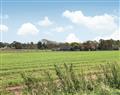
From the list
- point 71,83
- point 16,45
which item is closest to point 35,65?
point 71,83

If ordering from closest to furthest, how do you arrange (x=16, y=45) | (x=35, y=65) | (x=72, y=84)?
(x=72, y=84) < (x=35, y=65) < (x=16, y=45)

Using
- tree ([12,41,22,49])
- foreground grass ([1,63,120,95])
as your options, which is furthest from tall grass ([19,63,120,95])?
tree ([12,41,22,49])

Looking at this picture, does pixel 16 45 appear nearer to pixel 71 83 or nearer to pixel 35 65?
pixel 35 65

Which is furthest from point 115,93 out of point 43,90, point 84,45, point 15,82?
point 84,45

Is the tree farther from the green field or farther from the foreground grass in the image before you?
the foreground grass

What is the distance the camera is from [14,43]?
168125mm

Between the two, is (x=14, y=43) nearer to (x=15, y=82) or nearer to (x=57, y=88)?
(x=15, y=82)

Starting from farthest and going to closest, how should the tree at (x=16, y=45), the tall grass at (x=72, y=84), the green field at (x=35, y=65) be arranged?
the tree at (x=16, y=45)
the green field at (x=35, y=65)
the tall grass at (x=72, y=84)

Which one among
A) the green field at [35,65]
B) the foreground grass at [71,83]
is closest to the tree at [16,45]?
the green field at [35,65]

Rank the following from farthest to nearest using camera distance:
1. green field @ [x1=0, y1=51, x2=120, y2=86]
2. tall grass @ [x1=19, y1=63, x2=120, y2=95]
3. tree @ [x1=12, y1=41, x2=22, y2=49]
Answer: tree @ [x1=12, y1=41, x2=22, y2=49] < green field @ [x1=0, y1=51, x2=120, y2=86] < tall grass @ [x1=19, y1=63, x2=120, y2=95]

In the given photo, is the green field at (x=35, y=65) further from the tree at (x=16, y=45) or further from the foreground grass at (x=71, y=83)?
the tree at (x=16, y=45)

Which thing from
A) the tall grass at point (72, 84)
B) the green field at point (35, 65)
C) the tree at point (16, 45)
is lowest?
the green field at point (35, 65)

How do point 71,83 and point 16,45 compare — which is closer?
point 71,83

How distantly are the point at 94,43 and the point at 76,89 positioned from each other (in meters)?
147
